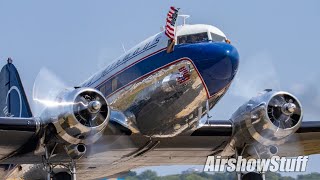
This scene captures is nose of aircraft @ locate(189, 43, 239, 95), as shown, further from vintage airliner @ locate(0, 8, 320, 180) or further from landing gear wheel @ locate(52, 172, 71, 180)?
landing gear wheel @ locate(52, 172, 71, 180)

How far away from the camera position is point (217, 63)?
55.8ft

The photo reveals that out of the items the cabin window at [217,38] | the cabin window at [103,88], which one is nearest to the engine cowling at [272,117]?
the cabin window at [217,38]

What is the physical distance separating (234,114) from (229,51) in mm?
3401

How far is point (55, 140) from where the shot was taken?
1791cm

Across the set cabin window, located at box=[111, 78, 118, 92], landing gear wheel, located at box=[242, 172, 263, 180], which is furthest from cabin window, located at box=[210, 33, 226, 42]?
landing gear wheel, located at box=[242, 172, 263, 180]

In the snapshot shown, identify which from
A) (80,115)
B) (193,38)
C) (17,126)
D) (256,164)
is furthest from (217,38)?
(17,126)

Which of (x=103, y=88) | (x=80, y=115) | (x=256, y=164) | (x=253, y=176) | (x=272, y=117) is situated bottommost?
(x=253, y=176)

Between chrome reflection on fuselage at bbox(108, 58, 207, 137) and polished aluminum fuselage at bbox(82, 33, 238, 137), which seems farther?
chrome reflection on fuselage at bbox(108, 58, 207, 137)

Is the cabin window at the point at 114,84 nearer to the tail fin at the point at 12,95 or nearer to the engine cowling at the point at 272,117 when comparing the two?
the engine cowling at the point at 272,117

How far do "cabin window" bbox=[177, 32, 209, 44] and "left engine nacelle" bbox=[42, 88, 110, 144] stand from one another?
2.39 metres

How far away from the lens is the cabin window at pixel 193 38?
699 inches

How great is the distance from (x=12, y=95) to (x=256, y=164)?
833 cm

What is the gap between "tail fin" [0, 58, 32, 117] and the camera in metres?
22.8

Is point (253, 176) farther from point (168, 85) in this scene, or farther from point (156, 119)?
point (168, 85)
